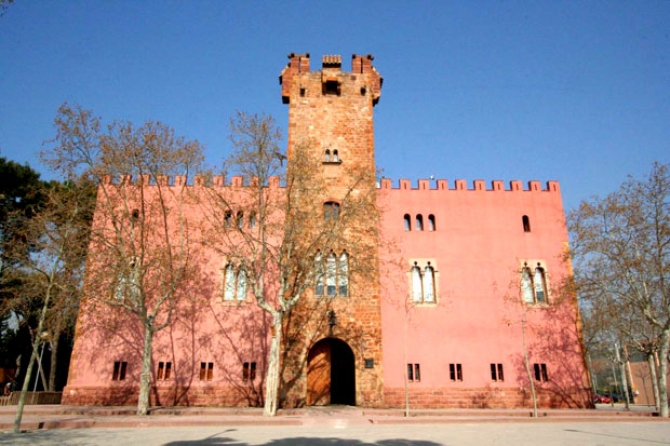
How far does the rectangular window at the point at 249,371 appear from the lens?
737 inches

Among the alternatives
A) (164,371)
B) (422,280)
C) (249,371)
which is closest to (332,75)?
(422,280)

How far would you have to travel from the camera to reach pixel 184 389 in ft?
60.6

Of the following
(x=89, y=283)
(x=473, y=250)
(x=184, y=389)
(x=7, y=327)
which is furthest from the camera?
(x=7, y=327)

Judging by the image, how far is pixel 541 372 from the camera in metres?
19.5

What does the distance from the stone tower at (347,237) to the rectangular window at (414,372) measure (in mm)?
1422

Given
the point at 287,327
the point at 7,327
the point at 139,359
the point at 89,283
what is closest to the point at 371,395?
the point at 287,327

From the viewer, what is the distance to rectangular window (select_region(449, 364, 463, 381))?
19125mm

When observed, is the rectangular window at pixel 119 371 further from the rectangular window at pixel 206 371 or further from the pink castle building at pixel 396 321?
the rectangular window at pixel 206 371

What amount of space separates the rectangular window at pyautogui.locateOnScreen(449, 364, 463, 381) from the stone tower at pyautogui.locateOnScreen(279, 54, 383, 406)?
10.5 ft

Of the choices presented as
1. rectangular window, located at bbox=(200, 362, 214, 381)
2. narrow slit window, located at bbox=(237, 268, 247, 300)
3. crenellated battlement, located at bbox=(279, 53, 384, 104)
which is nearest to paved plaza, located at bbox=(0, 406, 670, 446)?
rectangular window, located at bbox=(200, 362, 214, 381)

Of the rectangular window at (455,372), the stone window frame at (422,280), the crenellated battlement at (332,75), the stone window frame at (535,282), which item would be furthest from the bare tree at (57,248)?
the stone window frame at (535,282)

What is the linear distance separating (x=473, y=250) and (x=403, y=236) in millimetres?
3326

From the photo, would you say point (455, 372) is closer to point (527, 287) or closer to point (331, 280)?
point (527, 287)

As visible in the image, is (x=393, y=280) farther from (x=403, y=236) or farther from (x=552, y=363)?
(x=552, y=363)
